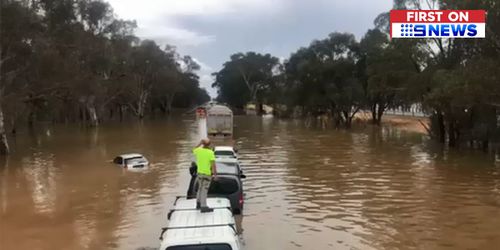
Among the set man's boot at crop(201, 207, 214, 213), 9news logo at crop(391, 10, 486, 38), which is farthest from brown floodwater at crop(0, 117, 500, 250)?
9news logo at crop(391, 10, 486, 38)

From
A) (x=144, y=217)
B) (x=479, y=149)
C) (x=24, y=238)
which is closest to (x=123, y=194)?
(x=144, y=217)

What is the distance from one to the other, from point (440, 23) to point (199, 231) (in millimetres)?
31399

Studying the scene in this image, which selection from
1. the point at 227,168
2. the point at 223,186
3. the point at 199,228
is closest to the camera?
the point at 199,228

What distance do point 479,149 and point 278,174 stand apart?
20.4 metres

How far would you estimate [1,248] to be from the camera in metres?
14.7

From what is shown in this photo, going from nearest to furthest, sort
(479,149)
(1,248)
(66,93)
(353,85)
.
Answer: (1,248) → (479,149) → (66,93) → (353,85)

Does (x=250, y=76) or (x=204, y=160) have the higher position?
(x=250, y=76)

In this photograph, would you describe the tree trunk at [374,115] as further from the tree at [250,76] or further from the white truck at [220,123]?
the tree at [250,76]

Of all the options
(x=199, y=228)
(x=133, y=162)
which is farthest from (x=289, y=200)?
(x=133, y=162)

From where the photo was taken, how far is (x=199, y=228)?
30.9 feet

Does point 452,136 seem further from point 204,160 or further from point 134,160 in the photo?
point 204,160

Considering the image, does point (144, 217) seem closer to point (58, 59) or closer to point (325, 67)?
point (58, 59)

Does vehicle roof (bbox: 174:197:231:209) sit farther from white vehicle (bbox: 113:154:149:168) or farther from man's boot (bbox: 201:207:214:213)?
white vehicle (bbox: 113:154:149:168)

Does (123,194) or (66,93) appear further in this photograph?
(66,93)
